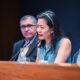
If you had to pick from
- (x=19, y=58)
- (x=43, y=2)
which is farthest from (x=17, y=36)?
(x=19, y=58)

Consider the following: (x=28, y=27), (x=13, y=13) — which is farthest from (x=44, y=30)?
(x=13, y=13)

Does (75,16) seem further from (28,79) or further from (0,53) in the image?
(28,79)

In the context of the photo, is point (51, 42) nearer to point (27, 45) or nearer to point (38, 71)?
point (27, 45)

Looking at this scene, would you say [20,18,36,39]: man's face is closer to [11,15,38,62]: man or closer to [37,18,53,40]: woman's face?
[11,15,38,62]: man

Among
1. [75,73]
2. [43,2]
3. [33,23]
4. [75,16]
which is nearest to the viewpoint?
[75,73]

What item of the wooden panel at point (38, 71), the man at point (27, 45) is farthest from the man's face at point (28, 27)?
the wooden panel at point (38, 71)

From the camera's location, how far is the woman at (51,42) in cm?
201

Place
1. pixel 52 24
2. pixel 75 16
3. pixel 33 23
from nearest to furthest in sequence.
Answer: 1. pixel 52 24
2. pixel 33 23
3. pixel 75 16

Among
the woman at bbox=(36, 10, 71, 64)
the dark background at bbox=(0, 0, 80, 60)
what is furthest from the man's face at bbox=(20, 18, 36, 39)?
the dark background at bbox=(0, 0, 80, 60)

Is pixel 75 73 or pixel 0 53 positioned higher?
pixel 75 73

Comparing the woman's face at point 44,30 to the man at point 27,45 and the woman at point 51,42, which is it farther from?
the man at point 27,45

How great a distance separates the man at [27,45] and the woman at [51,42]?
14 centimetres

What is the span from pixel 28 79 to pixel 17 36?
2.18 m

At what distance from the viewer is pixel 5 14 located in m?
3.56
